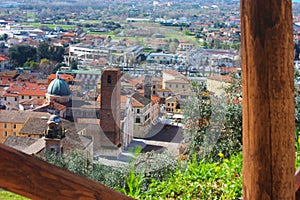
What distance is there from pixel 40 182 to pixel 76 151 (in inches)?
79.0

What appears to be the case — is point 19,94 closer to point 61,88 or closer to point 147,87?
point 61,88

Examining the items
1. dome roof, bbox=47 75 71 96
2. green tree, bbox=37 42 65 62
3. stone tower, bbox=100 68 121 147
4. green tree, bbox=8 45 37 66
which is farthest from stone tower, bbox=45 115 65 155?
green tree, bbox=8 45 37 66

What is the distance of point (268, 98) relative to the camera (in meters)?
0.86

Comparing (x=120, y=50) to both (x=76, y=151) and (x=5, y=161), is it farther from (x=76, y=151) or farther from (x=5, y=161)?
(x=5, y=161)

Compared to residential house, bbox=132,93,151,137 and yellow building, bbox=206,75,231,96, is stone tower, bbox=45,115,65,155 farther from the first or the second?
yellow building, bbox=206,75,231,96

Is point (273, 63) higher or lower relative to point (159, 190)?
higher

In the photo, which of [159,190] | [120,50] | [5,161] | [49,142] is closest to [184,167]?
[159,190]

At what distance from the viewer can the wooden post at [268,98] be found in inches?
33.4

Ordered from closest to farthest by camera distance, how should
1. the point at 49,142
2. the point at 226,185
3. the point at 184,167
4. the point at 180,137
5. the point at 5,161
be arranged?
the point at 5,161
the point at 226,185
the point at 184,167
the point at 180,137
the point at 49,142

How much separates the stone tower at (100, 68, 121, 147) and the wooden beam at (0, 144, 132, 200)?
1415mm

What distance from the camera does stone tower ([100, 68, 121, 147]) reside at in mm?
2248

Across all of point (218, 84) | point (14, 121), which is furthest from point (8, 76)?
point (218, 84)

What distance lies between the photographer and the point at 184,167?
240cm

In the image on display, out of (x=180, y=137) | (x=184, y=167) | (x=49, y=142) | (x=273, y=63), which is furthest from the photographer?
(x=49, y=142)
